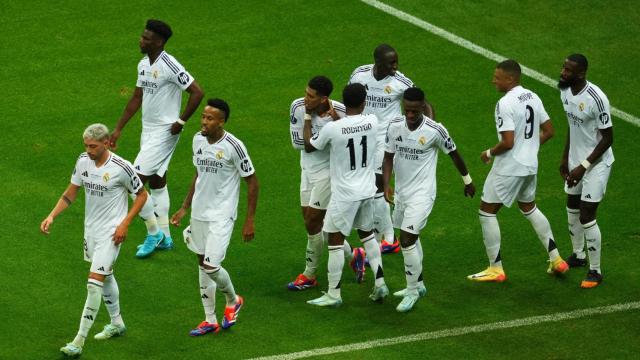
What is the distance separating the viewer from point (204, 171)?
41.1ft

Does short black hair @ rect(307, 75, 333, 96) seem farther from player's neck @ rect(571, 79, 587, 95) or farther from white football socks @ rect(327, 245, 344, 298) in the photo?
player's neck @ rect(571, 79, 587, 95)

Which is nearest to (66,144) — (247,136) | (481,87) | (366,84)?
(247,136)

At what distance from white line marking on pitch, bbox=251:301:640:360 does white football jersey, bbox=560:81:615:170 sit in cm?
168

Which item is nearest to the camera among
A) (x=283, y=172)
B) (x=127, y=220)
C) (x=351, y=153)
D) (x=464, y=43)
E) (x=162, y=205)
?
(x=127, y=220)

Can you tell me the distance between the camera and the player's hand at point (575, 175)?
45.2 ft

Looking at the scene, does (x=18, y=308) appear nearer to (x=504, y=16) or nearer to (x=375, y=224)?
(x=375, y=224)

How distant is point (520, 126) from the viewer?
13617 mm

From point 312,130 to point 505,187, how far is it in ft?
7.45

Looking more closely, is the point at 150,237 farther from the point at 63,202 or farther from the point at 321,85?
the point at 321,85

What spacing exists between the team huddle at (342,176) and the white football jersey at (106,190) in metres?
0.01

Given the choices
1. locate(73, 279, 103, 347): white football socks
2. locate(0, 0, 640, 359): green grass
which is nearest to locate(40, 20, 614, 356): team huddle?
locate(73, 279, 103, 347): white football socks

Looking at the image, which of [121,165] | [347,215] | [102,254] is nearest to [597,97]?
[347,215]

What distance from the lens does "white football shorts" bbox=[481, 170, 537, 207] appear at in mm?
13805

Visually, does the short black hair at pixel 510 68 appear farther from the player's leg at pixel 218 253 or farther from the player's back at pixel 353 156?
the player's leg at pixel 218 253
